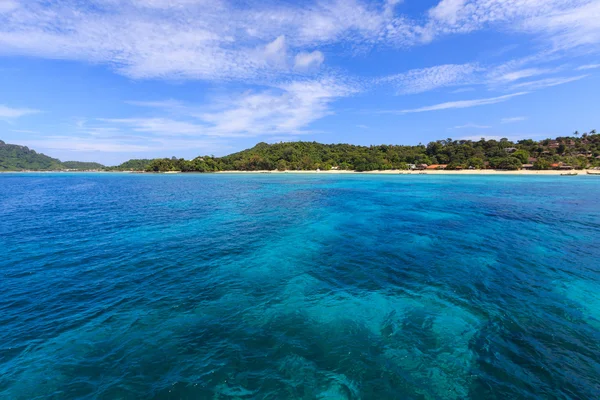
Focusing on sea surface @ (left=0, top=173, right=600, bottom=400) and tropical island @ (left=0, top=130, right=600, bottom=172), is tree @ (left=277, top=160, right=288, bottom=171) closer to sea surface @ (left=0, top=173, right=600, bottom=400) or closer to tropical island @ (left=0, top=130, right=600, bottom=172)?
tropical island @ (left=0, top=130, right=600, bottom=172)

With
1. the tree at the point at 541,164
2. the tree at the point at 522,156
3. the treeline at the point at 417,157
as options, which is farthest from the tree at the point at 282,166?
the tree at the point at 541,164

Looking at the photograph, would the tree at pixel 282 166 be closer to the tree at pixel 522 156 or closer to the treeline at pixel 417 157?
the treeline at pixel 417 157

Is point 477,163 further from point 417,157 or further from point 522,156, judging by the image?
point 417,157

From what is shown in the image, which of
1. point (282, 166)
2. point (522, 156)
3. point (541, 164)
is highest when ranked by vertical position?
point (282, 166)

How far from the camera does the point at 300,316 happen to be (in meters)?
8.98

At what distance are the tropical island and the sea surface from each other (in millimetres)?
115211

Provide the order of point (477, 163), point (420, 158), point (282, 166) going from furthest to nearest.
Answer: point (282, 166) < point (420, 158) < point (477, 163)

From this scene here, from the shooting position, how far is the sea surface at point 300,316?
6219mm

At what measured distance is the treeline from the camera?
107438 millimetres

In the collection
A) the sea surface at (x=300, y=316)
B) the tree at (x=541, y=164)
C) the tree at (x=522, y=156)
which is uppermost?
the tree at (x=522, y=156)

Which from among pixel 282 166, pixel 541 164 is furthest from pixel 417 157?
pixel 282 166

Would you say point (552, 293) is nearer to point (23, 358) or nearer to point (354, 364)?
point (354, 364)

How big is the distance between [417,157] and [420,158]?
8.17ft

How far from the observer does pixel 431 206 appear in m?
32.3
